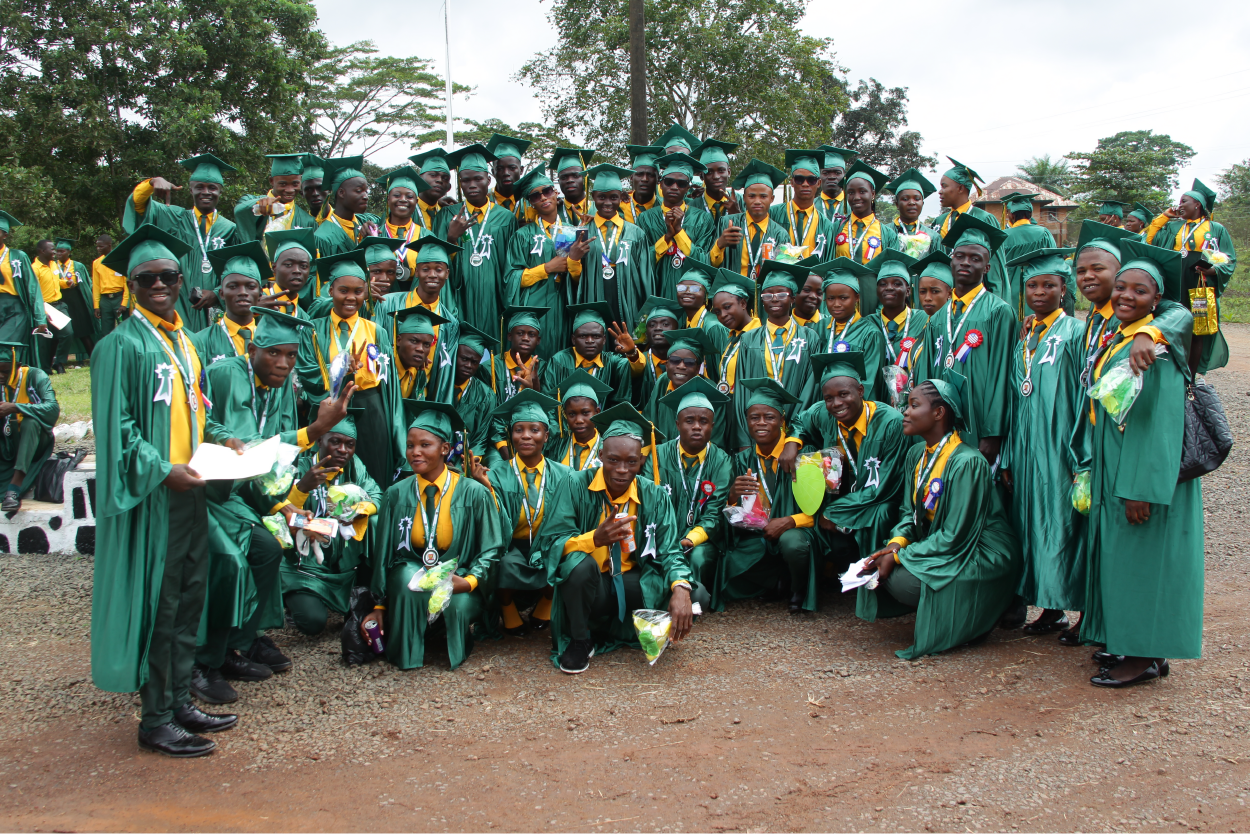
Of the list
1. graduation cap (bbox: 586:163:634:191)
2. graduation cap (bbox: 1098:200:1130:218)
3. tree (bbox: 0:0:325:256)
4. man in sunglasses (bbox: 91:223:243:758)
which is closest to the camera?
man in sunglasses (bbox: 91:223:243:758)

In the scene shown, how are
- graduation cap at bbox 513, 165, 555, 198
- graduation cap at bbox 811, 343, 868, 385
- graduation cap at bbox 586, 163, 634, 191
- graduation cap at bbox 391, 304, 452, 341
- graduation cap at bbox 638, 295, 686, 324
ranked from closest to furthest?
1. graduation cap at bbox 811, 343, 868, 385
2. graduation cap at bbox 391, 304, 452, 341
3. graduation cap at bbox 638, 295, 686, 324
4. graduation cap at bbox 586, 163, 634, 191
5. graduation cap at bbox 513, 165, 555, 198

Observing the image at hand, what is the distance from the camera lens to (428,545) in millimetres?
4809

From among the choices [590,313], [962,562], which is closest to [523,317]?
[590,313]

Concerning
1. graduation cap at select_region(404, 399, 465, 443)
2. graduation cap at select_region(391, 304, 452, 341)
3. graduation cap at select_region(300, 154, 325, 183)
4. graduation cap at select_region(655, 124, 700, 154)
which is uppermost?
graduation cap at select_region(655, 124, 700, 154)

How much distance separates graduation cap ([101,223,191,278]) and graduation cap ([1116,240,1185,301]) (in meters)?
4.54

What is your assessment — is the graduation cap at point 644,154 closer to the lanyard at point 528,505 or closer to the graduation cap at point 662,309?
the graduation cap at point 662,309

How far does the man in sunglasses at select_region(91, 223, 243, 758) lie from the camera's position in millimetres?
3525

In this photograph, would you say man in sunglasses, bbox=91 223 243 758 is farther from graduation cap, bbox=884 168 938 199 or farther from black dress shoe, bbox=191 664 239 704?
graduation cap, bbox=884 168 938 199

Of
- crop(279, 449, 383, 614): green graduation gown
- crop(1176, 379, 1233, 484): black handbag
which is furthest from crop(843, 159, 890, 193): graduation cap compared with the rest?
crop(279, 449, 383, 614): green graduation gown

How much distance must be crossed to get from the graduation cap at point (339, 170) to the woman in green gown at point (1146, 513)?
5.85 metres

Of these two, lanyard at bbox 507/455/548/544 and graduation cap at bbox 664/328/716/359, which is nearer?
lanyard at bbox 507/455/548/544

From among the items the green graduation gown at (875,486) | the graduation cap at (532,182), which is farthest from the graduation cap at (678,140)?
the green graduation gown at (875,486)

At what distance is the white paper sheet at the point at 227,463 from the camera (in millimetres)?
3549

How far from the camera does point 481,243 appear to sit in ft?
25.0
